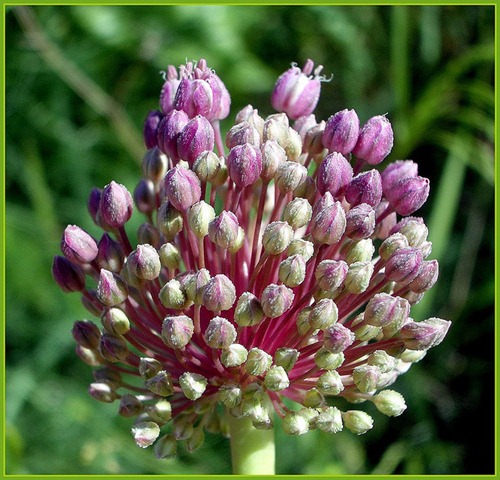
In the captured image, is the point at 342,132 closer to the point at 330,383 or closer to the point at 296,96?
the point at 296,96

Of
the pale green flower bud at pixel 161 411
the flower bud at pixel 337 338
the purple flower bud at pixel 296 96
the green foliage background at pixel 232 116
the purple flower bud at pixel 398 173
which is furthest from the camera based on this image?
the green foliage background at pixel 232 116

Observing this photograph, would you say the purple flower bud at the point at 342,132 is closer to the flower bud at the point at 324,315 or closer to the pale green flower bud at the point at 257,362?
the flower bud at the point at 324,315

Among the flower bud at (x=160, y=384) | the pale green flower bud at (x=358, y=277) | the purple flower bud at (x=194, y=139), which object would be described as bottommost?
the flower bud at (x=160, y=384)

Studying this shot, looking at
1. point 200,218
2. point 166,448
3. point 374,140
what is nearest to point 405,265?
point 374,140

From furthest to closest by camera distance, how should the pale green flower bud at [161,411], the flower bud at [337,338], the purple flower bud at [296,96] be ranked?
the purple flower bud at [296,96] → the pale green flower bud at [161,411] → the flower bud at [337,338]

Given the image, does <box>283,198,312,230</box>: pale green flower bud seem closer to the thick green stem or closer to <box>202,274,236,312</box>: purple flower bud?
<box>202,274,236,312</box>: purple flower bud

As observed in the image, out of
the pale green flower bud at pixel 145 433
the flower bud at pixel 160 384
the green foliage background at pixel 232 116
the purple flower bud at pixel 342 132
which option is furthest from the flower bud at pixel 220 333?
the green foliage background at pixel 232 116

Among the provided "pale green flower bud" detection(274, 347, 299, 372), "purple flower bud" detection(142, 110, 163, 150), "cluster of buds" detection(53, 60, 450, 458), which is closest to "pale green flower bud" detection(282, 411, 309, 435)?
"cluster of buds" detection(53, 60, 450, 458)
